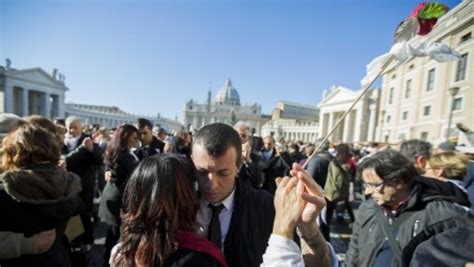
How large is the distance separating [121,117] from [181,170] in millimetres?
84990

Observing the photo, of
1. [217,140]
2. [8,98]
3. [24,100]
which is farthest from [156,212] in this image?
[24,100]

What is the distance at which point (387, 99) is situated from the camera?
3284 cm

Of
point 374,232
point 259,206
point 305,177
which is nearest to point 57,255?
point 259,206

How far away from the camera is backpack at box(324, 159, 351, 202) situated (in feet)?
16.1

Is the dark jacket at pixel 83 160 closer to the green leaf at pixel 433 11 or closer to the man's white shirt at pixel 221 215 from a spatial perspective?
the man's white shirt at pixel 221 215

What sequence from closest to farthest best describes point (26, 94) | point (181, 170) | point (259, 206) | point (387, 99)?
point (181, 170) → point (259, 206) → point (387, 99) → point (26, 94)

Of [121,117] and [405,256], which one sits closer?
[405,256]

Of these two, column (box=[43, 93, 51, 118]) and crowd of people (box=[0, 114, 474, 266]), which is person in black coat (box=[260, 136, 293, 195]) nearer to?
crowd of people (box=[0, 114, 474, 266])

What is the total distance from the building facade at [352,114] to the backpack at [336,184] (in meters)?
36.1

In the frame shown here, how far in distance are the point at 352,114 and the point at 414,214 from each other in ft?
175

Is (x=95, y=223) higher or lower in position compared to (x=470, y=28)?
lower

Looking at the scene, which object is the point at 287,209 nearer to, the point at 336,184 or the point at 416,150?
the point at 416,150

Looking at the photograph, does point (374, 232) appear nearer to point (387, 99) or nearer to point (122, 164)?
point (122, 164)

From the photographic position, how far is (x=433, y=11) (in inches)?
56.2
